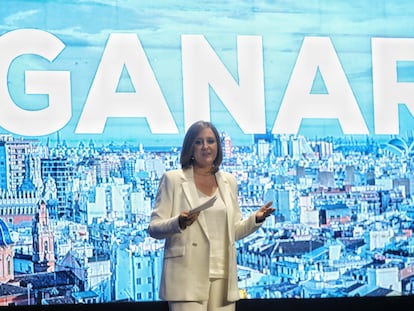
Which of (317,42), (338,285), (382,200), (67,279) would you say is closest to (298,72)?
(317,42)

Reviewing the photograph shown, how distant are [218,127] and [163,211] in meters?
1.65

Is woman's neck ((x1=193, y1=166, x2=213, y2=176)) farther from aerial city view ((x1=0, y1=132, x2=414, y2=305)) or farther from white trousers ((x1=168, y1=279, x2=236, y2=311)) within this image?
aerial city view ((x1=0, y1=132, x2=414, y2=305))

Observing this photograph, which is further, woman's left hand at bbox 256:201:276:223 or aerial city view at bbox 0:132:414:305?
aerial city view at bbox 0:132:414:305

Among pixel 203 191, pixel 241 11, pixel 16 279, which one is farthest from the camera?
pixel 241 11

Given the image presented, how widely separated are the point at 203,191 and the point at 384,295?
225cm

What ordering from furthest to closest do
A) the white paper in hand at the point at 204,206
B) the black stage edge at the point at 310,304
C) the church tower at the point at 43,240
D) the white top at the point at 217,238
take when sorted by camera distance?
the black stage edge at the point at 310,304, the church tower at the point at 43,240, the white top at the point at 217,238, the white paper in hand at the point at 204,206

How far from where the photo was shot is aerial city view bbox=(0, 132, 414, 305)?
4527mm

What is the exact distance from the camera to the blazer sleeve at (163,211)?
3.07 m

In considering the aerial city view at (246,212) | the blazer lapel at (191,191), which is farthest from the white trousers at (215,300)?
the aerial city view at (246,212)

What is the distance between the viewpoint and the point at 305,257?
4859 mm

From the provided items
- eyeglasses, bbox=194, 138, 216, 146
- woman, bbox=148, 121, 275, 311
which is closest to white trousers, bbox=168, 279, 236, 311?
woman, bbox=148, 121, 275, 311

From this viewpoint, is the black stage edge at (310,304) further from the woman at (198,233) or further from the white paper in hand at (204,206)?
the white paper in hand at (204,206)

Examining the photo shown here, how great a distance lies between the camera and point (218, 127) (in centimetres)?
473

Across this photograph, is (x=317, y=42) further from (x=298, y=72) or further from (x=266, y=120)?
(x=266, y=120)
